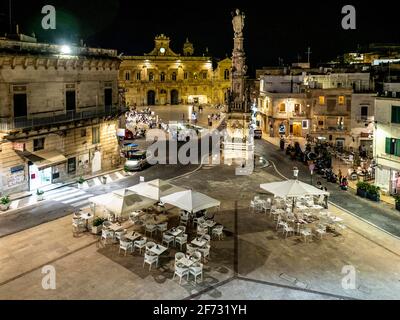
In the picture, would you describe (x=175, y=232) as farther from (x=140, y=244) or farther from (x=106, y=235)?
(x=106, y=235)

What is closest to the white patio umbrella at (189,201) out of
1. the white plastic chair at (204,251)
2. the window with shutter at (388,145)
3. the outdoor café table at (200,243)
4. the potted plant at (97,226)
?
the outdoor café table at (200,243)

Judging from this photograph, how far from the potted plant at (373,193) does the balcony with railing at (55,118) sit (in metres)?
22.7

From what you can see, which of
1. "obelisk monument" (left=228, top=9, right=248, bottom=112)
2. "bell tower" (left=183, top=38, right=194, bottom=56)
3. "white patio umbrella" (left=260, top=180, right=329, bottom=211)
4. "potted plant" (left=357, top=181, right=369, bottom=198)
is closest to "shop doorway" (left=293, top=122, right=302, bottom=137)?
"obelisk monument" (left=228, top=9, right=248, bottom=112)

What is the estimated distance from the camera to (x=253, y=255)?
62.6 ft

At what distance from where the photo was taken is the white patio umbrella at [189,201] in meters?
20.9

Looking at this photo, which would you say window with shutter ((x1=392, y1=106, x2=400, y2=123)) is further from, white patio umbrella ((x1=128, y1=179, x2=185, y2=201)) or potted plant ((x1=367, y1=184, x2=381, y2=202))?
white patio umbrella ((x1=128, y1=179, x2=185, y2=201))

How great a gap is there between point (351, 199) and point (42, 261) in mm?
20355

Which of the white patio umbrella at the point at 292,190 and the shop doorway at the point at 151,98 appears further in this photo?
the shop doorway at the point at 151,98

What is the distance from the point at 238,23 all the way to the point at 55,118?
25532 mm

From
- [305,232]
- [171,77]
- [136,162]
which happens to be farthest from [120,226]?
[171,77]

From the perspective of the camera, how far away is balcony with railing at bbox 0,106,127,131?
28156mm

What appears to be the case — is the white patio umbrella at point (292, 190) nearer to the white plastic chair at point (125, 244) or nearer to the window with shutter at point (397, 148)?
the white plastic chair at point (125, 244)

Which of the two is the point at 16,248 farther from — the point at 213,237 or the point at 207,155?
the point at 207,155
